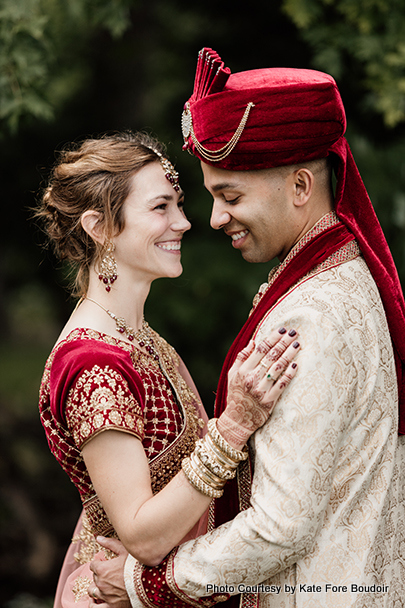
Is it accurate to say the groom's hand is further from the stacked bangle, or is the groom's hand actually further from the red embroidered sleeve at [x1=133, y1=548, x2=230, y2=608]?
the stacked bangle

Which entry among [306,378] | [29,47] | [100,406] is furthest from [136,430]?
[29,47]

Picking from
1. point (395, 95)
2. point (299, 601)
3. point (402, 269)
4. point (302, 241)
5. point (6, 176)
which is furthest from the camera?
point (6, 176)

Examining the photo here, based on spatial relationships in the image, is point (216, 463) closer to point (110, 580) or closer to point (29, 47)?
point (110, 580)

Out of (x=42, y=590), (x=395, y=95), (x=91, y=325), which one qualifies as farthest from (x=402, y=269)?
(x=42, y=590)

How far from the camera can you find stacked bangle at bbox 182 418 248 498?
172 cm

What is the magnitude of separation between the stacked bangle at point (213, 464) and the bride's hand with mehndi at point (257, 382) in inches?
0.9

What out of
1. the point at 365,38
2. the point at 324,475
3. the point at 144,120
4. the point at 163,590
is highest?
the point at 365,38

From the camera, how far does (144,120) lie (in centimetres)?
446

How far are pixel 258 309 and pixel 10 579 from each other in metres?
3.86

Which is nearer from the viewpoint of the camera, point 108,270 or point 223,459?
point 223,459

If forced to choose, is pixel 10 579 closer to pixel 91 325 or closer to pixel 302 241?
pixel 91 325

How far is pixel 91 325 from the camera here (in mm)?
2152

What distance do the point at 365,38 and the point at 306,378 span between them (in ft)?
7.49

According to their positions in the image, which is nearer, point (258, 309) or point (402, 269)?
point (258, 309)
